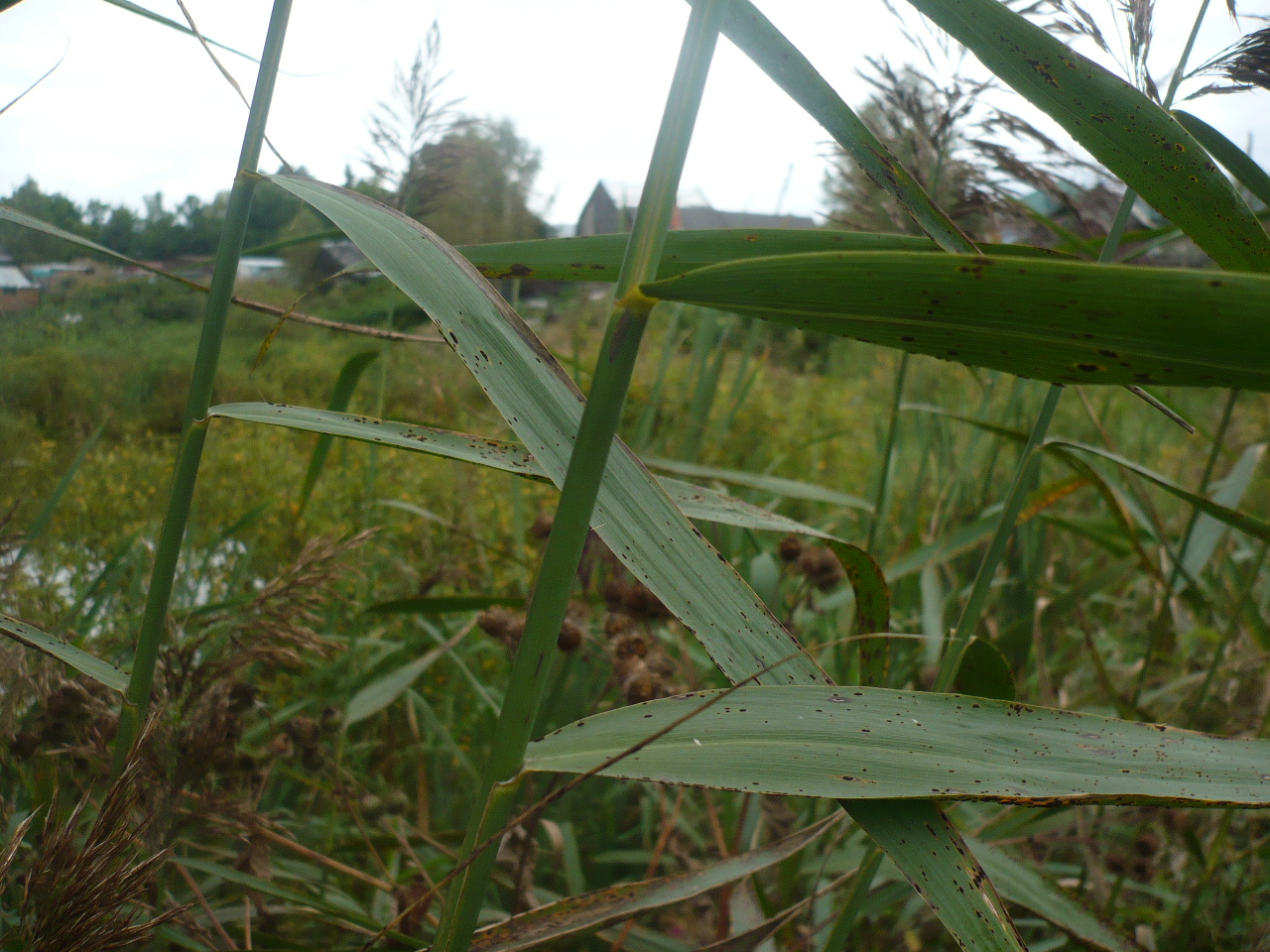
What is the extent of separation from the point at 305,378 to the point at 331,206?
110 centimetres

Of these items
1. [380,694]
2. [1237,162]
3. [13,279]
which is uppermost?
[1237,162]

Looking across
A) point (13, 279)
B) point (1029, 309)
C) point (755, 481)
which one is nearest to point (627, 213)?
point (755, 481)

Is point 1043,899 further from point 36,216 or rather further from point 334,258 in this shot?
point 334,258

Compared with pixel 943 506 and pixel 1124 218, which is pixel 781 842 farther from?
pixel 943 506

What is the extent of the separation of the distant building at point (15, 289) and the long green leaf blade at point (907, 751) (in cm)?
73

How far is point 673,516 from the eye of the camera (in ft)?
1.29

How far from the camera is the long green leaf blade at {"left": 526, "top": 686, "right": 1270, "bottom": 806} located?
1.07 ft

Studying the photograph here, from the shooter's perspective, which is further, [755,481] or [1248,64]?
[755,481]

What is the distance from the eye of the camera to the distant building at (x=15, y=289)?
2.42 ft

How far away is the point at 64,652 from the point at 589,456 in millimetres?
361

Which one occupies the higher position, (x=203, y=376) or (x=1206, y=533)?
(x=1206, y=533)

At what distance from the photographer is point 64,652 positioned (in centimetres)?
46

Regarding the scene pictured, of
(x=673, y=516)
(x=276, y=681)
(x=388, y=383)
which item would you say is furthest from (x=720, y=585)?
(x=388, y=383)

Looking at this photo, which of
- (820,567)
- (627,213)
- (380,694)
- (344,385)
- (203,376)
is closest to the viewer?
(203,376)
